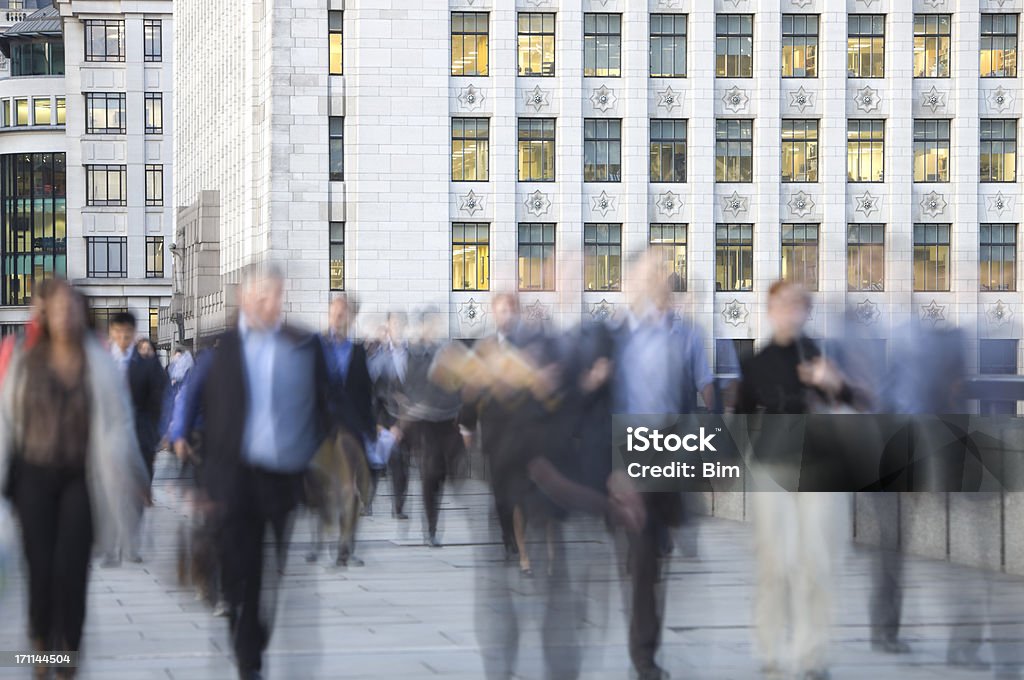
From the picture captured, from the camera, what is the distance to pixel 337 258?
50969 mm

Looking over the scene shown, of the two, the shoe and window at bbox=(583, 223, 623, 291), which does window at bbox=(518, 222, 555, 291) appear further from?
the shoe

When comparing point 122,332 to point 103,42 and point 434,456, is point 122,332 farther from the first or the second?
point 103,42

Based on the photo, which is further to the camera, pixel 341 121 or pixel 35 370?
pixel 341 121

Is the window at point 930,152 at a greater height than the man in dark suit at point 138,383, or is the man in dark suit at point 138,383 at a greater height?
the window at point 930,152

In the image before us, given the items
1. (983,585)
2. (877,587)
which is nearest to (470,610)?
(877,587)

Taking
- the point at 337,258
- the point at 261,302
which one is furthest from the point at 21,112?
the point at 261,302

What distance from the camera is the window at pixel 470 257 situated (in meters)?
51.2

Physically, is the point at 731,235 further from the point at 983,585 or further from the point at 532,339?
the point at 532,339

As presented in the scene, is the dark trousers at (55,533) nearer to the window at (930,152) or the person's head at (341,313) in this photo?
the person's head at (341,313)

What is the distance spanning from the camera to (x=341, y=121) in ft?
168

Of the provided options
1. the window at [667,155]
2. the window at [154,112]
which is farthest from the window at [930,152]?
the window at [154,112]

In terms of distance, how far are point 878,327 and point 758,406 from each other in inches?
31.3

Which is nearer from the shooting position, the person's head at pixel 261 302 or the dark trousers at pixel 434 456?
the person's head at pixel 261 302

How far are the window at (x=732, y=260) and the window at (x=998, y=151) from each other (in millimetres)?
7381
